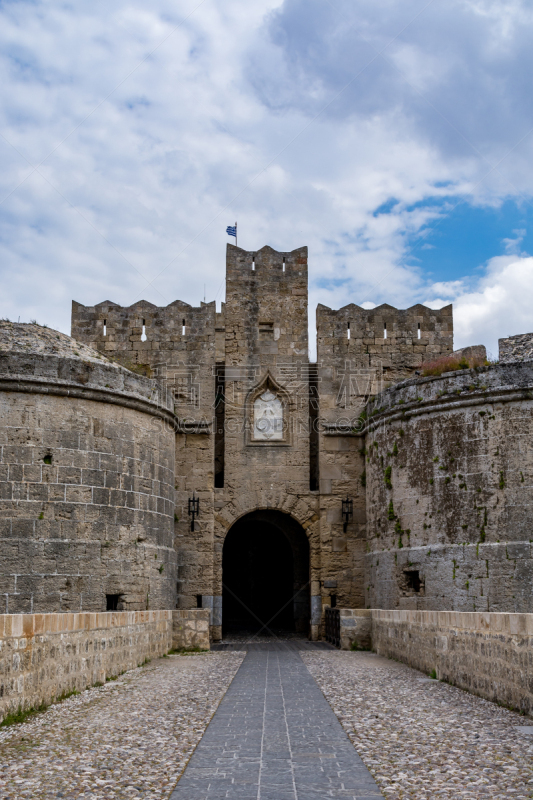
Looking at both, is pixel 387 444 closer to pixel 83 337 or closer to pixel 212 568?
pixel 212 568

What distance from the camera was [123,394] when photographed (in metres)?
13.6

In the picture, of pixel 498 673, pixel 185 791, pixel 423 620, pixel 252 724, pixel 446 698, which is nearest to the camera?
pixel 185 791

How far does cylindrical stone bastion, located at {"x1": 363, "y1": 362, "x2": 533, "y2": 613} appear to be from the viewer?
1290 cm

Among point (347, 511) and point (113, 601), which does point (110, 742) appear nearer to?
point (113, 601)

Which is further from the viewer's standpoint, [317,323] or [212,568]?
[317,323]

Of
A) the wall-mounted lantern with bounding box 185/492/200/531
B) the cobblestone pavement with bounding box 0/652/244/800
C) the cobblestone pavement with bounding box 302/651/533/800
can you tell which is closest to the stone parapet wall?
the wall-mounted lantern with bounding box 185/492/200/531

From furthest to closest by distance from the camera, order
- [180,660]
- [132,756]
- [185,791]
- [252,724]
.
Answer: [180,660] < [252,724] < [132,756] < [185,791]

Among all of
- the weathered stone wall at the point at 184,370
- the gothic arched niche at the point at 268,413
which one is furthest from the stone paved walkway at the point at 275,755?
the gothic arched niche at the point at 268,413

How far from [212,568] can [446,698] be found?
922 centimetres

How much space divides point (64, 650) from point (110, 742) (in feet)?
7.45

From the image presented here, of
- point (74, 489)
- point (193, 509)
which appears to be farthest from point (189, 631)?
point (74, 489)

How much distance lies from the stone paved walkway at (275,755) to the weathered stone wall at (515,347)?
9.47 meters

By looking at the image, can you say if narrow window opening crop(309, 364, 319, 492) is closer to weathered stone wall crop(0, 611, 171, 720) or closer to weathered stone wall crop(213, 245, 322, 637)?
weathered stone wall crop(213, 245, 322, 637)

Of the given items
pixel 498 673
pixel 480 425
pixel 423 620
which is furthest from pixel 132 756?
pixel 480 425
